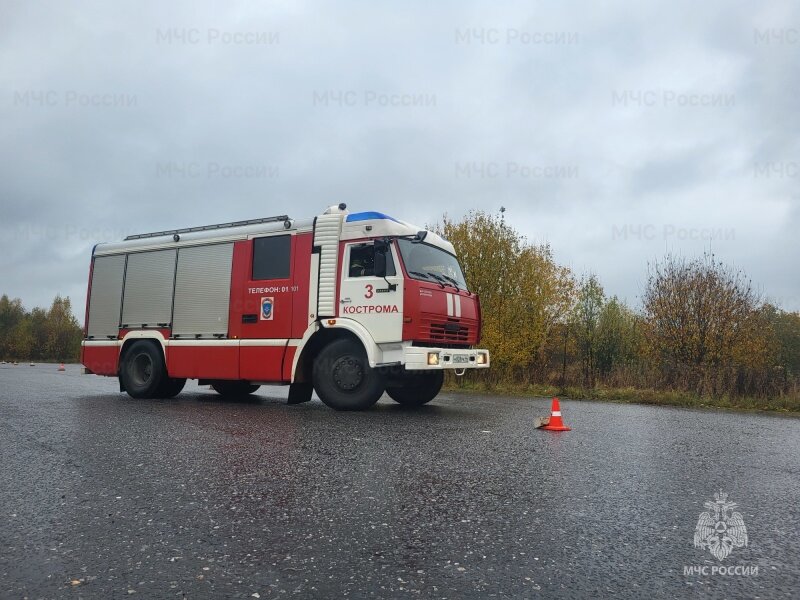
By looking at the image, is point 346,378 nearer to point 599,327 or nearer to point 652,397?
point 652,397

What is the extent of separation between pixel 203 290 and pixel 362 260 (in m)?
3.35

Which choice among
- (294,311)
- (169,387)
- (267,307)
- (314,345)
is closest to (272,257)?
(267,307)

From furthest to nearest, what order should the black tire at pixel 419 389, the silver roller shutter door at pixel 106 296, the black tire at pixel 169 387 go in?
the silver roller shutter door at pixel 106 296 < the black tire at pixel 169 387 < the black tire at pixel 419 389

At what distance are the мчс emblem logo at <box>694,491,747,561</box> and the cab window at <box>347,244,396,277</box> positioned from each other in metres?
6.07

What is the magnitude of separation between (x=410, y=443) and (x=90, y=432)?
3544 mm

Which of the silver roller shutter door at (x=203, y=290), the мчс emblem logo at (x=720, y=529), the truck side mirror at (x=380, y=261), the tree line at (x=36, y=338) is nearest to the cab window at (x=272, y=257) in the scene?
the silver roller shutter door at (x=203, y=290)

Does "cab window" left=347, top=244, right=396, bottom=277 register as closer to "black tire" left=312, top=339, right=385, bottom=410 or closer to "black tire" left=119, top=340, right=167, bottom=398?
"black tire" left=312, top=339, right=385, bottom=410

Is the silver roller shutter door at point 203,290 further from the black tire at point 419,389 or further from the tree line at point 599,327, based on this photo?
the tree line at point 599,327

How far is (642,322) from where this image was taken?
21375 millimetres

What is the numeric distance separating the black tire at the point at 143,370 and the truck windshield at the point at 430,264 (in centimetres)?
529

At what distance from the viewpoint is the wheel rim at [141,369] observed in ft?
37.5

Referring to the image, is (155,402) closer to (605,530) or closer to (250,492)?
(250,492)

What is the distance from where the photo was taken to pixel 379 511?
3621 mm

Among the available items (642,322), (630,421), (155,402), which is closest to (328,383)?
(155,402)
